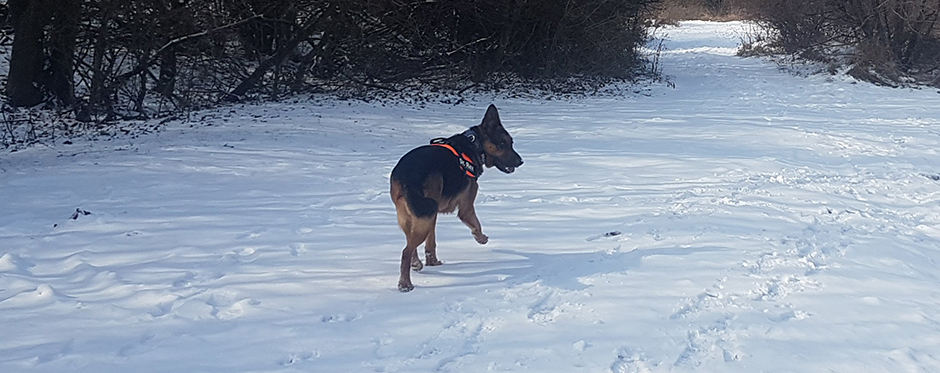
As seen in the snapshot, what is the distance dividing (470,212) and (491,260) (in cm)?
42

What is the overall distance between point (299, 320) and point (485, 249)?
190cm

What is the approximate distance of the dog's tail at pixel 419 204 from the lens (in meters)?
4.75

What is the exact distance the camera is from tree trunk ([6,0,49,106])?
39.3 ft

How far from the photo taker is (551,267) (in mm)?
5219

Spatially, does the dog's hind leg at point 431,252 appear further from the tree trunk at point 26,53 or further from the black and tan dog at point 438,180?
the tree trunk at point 26,53

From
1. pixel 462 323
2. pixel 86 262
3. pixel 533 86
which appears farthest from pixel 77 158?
pixel 533 86

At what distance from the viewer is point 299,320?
14.1ft

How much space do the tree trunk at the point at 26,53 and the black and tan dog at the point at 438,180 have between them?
9940mm

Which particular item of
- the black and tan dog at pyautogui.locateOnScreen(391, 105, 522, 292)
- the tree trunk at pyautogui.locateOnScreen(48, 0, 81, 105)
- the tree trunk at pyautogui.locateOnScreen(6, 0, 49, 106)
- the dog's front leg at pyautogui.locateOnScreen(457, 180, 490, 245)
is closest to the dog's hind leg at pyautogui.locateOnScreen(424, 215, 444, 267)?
the black and tan dog at pyautogui.locateOnScreen(391, 105, 522, 292)

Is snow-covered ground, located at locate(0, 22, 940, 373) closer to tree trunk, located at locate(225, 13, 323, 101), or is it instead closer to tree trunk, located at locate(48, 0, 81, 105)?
tree trunk, located at locate(48, 0, 81, 105)

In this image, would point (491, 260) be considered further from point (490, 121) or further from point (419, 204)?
point (490, 121)

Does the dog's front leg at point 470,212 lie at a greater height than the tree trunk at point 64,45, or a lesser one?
lesser

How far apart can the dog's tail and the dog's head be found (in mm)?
1034

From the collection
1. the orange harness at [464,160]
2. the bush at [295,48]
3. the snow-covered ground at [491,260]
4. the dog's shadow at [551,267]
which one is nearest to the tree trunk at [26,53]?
the bush at [295,48]
